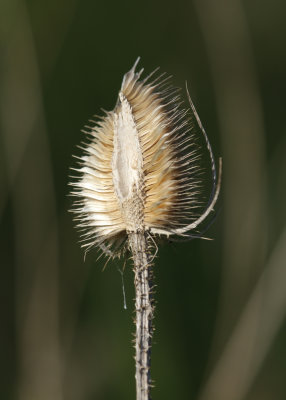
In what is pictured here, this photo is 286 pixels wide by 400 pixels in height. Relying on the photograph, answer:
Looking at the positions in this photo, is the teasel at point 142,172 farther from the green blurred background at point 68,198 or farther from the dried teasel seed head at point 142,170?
the green blurred background at point 68,198

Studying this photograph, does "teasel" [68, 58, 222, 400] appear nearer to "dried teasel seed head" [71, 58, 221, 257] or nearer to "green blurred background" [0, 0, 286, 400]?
"dried teasel seed head" [71, 58, 221, 257]

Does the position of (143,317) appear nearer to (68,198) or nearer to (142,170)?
(142,170)

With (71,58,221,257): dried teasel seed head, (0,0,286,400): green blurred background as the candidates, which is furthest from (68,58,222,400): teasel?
(0,0,286,400): green blurred background

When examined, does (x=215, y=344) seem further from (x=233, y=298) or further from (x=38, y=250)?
(x=38, y=250)

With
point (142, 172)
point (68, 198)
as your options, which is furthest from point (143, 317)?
point (68, 198)

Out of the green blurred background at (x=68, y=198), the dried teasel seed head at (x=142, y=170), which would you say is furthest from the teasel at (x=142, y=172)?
the green blurred background at (x=68, y=198)

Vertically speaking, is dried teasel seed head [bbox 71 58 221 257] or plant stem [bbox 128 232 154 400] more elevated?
dried teasel seed head [bbox 71 58 221 257]

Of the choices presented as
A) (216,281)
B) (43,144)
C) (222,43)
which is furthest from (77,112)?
(216,281)

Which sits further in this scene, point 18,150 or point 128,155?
point 18,150
